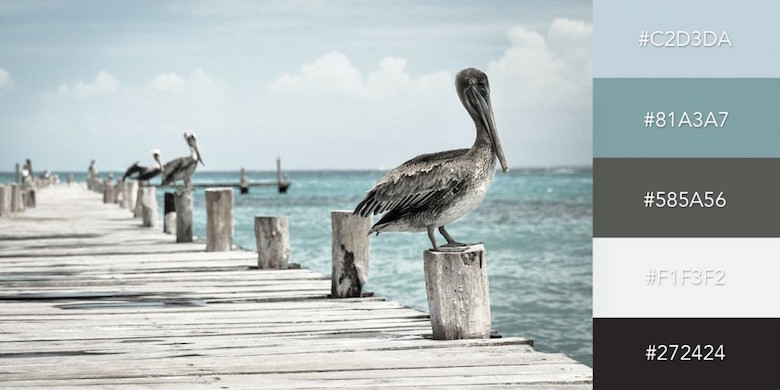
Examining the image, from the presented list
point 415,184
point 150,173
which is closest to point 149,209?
point 150,173

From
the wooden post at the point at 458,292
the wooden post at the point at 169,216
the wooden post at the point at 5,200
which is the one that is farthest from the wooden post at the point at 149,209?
the wooden post at the point at 458,292

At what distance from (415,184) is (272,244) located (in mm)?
5382

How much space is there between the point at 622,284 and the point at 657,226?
24cm

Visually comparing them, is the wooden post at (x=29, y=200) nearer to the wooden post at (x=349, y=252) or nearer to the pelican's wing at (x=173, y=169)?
the pelican's wing at (x=173, y=169)

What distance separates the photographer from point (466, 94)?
655cm

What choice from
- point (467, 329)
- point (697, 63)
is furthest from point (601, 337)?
point (467, 329)

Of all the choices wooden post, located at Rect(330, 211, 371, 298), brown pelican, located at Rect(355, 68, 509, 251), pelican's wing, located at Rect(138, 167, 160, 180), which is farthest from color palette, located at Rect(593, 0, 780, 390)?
pelican's wing, located at Rect(138, 167, 160, 180)

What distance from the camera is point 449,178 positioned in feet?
20.7

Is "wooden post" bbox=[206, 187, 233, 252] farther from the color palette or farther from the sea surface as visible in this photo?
the color palette

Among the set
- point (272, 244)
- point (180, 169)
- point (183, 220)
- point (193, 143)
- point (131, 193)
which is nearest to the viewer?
point (272, 244)

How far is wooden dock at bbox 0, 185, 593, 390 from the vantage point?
5.62 metres

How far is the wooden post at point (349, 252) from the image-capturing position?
29.1 feet

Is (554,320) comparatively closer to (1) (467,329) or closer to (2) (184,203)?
(2) (184,203)

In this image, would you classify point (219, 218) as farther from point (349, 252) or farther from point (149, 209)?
point (149, 209)
